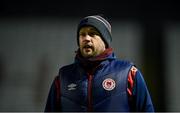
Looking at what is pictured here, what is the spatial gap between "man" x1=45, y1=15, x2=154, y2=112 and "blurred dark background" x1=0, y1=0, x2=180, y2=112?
137cm

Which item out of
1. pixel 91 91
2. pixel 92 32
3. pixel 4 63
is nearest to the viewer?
pixel 91 91

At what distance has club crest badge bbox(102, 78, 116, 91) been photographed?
65.2 inches

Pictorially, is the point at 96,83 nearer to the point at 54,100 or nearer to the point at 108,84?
the point at 108,84

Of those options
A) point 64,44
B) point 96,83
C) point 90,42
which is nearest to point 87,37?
point 90,42

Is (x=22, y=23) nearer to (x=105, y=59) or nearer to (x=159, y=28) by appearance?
(x=159, y=28)

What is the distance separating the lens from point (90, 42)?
175 cm

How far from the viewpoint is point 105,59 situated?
1.74 metres

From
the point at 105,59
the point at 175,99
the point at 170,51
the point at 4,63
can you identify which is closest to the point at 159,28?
the point at 170,51

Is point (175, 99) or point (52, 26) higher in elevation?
point (52, 26)

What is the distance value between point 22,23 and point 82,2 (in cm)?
59

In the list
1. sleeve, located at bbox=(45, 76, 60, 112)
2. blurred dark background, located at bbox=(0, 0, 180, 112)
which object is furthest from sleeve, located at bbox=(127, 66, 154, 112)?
blurred dark background, located at bbox=(0, 0, 180, 112)

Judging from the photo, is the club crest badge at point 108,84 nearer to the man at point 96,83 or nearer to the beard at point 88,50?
the man at point 96,83

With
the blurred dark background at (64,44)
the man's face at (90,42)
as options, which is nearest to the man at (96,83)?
the man's face at (90,42)

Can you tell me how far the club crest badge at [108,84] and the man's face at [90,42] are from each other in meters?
0.15
